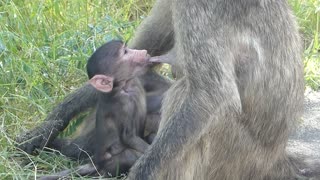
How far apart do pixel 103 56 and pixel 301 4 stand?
8.62 ft

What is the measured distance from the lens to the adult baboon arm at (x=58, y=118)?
4.10 m

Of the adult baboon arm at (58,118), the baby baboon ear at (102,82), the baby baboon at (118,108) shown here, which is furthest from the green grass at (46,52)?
the baby baboon ear at (102,82)

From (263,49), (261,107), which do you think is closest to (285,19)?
(263,49)

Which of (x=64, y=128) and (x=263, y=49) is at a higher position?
(x=263, y=49)

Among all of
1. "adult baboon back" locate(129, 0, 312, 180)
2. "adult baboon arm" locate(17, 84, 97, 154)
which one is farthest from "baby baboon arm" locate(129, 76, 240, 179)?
"adult baboon arm" locate(17, 84, 97, 154)

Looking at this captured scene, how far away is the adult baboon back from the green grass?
2.47 feet


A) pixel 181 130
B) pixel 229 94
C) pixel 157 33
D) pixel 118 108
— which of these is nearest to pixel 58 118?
pixel 118 108

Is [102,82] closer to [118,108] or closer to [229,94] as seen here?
[118,108]

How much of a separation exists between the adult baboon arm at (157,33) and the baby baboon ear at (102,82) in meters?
0.52

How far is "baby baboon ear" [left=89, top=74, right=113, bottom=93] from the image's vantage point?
3.64 meters

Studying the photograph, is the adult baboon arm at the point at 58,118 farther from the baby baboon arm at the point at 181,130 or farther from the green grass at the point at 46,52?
the baby baboon arm at the point at 181,130

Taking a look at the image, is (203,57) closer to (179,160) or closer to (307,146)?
(179,160)

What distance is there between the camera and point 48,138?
4090 mm

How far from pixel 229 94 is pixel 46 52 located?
5.41ft
